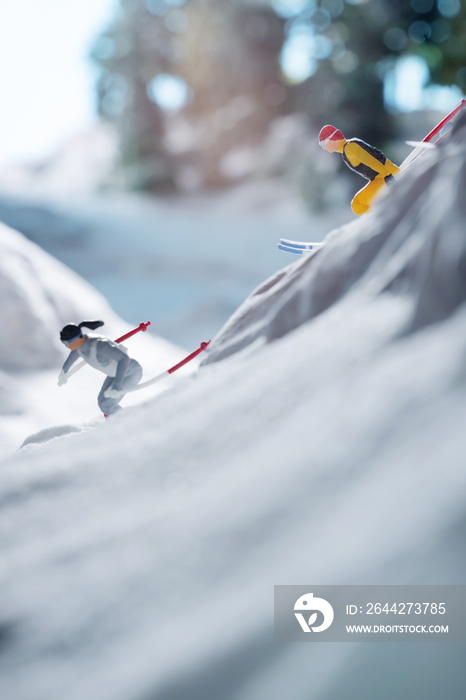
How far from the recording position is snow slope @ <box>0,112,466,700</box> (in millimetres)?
1043

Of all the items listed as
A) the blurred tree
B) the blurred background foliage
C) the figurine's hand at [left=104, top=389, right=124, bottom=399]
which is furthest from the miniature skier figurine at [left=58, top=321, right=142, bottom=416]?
the blurred tree

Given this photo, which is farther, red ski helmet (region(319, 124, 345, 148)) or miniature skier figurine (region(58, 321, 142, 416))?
red ski helmet (region(319, 124, 345, 148))

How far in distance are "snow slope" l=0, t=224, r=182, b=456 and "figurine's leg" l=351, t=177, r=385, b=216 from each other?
2.46m

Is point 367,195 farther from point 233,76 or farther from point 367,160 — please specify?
point 233,76

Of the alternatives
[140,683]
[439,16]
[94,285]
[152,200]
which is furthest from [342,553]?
[152,200]

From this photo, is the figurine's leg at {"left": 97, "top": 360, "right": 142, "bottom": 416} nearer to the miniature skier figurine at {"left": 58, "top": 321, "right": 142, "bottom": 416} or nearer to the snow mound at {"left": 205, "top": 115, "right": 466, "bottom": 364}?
the miniature skier figurine at {"left": 58, "top": 321, "right": 142, "bottom": 416}

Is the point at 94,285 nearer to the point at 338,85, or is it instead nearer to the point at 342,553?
the point at 338,85

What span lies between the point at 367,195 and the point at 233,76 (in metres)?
14.2

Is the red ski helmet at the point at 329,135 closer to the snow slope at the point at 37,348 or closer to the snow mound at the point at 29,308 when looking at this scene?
the snow slope at the point at 37,348

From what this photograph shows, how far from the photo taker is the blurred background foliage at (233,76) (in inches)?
457

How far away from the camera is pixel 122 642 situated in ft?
3.85

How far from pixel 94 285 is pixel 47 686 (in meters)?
8.70

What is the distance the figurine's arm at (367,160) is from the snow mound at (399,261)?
2.87 ft

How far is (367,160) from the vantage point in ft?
10.3
